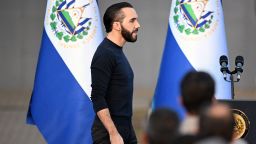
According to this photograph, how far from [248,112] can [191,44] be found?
76.8 inches

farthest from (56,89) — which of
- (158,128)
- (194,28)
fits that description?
(158,128)

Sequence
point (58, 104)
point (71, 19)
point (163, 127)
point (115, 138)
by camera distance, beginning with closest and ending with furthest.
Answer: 1. point (163, 127)
2. point (115, 138)
3. point (71, 19)
4. point (58, 104)

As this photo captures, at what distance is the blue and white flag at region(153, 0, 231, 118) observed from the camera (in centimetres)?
670

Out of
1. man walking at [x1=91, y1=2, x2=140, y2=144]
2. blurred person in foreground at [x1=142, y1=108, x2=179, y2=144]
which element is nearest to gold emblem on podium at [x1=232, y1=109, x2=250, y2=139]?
man walking at [x1=91, y1=2, x2=140, y2=144]

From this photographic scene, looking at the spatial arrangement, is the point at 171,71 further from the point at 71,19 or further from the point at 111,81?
the point at 111,81

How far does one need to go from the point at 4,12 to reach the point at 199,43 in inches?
140

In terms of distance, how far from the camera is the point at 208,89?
2.90 metres

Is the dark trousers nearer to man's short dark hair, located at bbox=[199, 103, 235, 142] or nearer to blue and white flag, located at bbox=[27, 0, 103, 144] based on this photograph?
blue and white flag, located at bbox=[27, 0, 103, 144]

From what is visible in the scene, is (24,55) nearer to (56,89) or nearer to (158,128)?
(56,89)

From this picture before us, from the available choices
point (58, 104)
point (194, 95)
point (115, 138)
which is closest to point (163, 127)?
point (194, 95)

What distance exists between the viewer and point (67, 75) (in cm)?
661

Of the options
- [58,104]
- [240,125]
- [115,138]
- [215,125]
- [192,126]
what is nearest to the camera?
[215,125]

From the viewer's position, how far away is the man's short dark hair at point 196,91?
279cm

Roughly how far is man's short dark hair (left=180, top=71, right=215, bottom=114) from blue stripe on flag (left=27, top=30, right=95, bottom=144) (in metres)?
3.62
